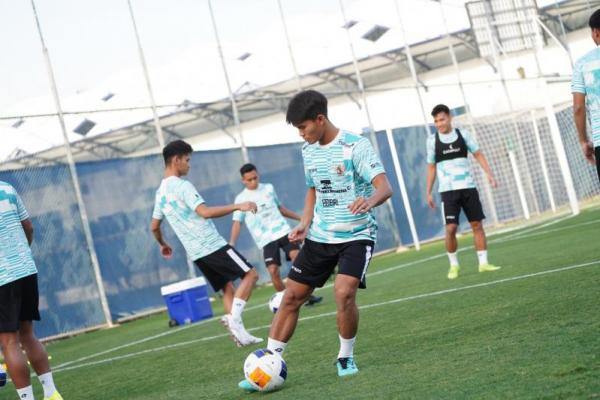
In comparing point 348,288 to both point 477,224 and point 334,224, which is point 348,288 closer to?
point 334,224

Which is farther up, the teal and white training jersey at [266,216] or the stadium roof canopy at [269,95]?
the stadium roof canopy at [269,95]

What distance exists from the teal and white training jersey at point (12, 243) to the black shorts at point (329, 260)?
82.2 inches

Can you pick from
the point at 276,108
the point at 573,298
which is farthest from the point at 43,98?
the point at 573,298

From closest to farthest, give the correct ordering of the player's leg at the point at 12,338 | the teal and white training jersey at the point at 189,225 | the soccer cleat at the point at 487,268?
1. the player's leg at the point at 12,338
2. the teal and white training jersey at the point at 189,225
3. the soccer cleat at the point at 487,268

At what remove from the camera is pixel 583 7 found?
34.8m

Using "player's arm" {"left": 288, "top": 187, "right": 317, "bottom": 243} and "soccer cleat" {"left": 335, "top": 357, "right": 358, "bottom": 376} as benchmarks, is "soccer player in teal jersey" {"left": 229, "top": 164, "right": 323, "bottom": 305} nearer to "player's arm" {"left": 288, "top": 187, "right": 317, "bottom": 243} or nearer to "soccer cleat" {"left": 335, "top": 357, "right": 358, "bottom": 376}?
"player's arm" {"left": 288, "top": 187, "right": 317, "bottom": 243}

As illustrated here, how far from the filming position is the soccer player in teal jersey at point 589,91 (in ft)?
25.4

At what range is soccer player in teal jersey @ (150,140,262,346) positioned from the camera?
386 inches

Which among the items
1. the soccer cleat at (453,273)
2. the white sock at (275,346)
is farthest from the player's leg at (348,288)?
the soccer cleat at (453,273)

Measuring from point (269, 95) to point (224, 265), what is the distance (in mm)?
17014

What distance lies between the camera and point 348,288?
6.28 meters

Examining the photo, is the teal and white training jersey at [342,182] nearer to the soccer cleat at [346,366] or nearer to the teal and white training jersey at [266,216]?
the soccer cleat at [346,366]

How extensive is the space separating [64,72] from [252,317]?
8.89 m

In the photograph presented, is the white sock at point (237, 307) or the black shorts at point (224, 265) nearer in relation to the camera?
the white sock at point (237, 307)
